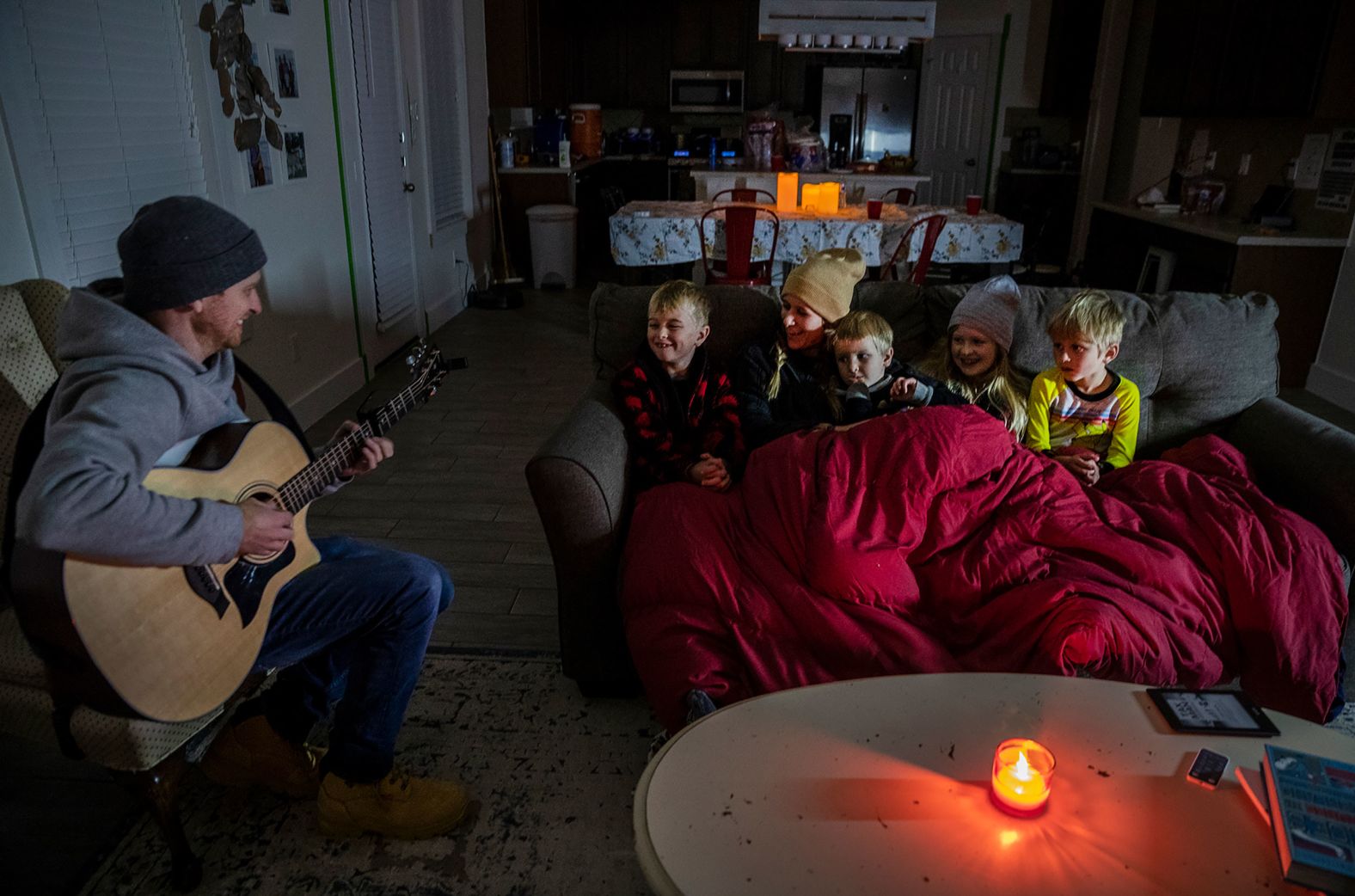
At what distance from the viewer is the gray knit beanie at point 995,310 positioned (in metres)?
2.24

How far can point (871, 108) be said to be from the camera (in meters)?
8.20

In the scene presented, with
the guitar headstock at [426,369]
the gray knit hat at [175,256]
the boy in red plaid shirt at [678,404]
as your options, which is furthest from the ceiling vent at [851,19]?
the gray knit hat at [175,256]

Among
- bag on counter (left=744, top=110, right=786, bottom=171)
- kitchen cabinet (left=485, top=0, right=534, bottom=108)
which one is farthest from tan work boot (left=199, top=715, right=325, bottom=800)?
kitchen cabinet (left=485, top=0, right=534, bottom=108)

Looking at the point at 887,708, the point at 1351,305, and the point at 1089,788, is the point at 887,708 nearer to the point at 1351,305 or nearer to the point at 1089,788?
the point at 1089,788

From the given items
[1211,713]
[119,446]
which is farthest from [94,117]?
[1211,713]

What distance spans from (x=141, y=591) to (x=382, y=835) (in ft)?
2.17

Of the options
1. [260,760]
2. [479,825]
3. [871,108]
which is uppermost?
[871,108]

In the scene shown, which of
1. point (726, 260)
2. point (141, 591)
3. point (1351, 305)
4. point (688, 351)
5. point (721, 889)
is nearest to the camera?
point (721, 889)

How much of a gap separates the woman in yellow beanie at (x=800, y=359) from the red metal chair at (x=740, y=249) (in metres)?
1.83

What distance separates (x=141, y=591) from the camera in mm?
1238

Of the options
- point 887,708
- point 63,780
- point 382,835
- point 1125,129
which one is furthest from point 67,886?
point 1125,129

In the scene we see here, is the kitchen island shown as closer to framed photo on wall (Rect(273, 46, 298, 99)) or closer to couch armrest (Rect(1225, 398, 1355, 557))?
framed photo on wall (Rect(273, 46, 298, 99))

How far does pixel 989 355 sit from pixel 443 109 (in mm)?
4549

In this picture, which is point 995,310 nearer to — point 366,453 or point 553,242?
point 366,453
